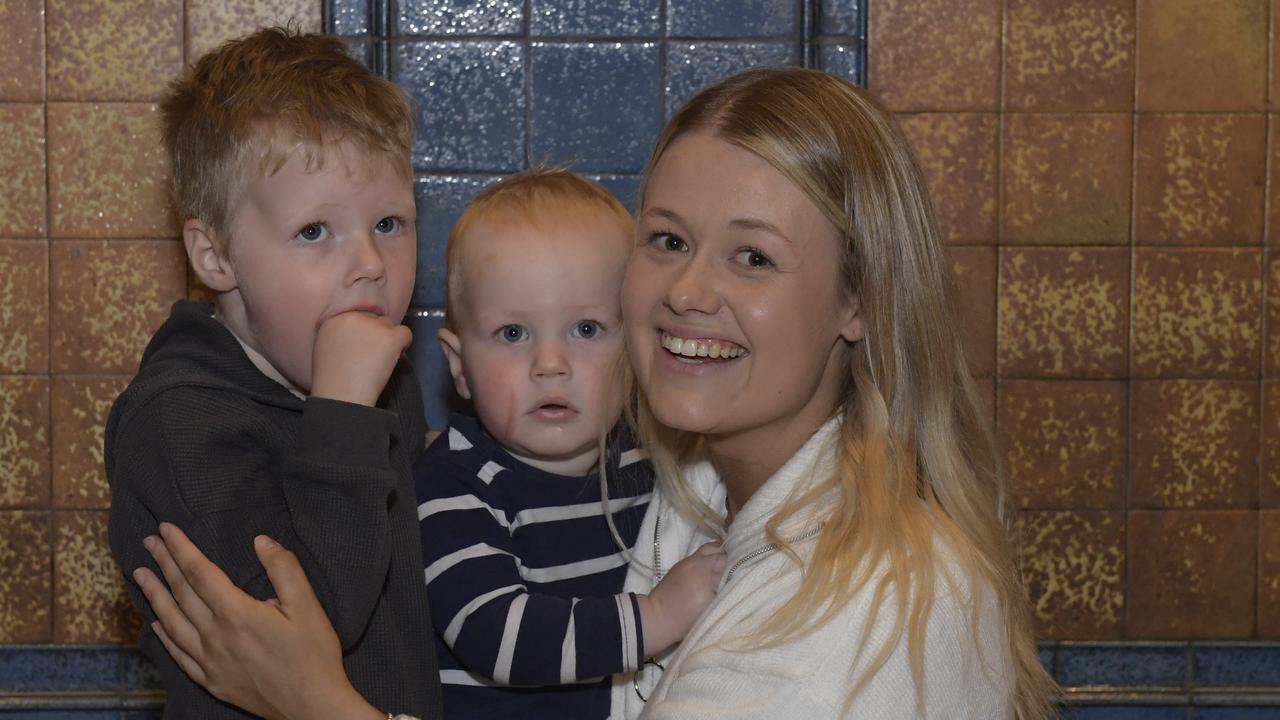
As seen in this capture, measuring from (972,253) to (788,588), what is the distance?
4.27 ft

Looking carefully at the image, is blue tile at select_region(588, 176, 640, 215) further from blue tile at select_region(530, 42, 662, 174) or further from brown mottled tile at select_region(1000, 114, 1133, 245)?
brown mottled tile at select_region(1000, 114, 1133, 245)

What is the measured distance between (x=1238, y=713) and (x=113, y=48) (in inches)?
104

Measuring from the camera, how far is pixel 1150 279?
100 inches

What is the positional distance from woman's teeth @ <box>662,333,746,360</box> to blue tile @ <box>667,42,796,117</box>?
105cm

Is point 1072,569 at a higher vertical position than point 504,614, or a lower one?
lower

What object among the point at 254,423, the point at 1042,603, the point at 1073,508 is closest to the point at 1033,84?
the point at 1073,508

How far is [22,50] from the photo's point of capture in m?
2.45

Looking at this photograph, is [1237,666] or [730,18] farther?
[1237,666]

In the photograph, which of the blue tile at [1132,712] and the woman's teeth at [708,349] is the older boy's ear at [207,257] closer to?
the woman's teeth at [708,349]

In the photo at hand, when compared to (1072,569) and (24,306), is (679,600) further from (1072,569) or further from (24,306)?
(24,306)

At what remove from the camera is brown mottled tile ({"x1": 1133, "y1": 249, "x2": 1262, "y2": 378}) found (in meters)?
2.54

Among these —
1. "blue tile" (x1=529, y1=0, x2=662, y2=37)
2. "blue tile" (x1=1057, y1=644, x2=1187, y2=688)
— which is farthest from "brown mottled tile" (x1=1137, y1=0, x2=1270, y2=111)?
"blue tile" (x1=1057, y1=644, x2=1187, y2=688)

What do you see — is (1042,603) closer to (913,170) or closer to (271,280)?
(913,170)

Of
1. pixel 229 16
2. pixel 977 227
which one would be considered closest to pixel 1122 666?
pixel 977 227
